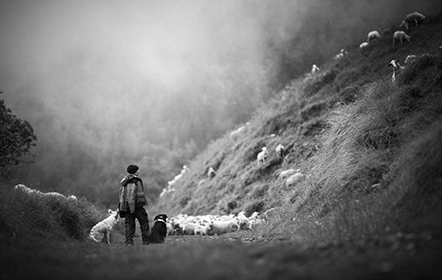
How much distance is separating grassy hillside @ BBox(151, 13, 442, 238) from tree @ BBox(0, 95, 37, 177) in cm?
966

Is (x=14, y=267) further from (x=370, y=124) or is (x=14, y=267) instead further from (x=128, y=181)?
(x=370, y=124)

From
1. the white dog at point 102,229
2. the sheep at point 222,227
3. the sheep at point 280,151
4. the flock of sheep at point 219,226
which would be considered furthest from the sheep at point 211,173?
the white dog at point 102,229

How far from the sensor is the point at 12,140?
34.9 feet

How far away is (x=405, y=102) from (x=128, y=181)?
333 inches

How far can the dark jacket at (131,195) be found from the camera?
920 centimetres

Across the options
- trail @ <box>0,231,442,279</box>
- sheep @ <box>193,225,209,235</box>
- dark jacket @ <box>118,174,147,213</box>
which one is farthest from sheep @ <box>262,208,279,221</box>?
trail @ <box>0,231,442,279</box>

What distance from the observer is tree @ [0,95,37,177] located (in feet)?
34.1

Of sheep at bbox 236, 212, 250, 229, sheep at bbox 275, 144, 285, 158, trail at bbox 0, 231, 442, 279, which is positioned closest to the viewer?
trail at bbox 0, 231, 442, 279

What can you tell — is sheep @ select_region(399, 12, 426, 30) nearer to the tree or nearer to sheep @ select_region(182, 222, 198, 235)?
sheep @ select_region(182, 222, 198, 235)

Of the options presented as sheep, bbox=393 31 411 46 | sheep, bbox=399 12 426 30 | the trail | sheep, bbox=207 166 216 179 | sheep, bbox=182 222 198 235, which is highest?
sheep, bbox=399 12 426 30

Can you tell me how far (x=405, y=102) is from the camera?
877cm

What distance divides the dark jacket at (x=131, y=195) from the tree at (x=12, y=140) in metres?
3.69

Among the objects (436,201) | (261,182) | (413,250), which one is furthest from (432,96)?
(261,182)

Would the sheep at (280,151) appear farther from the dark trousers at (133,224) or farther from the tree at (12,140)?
the tree at (12,140)
